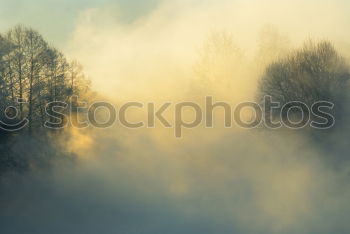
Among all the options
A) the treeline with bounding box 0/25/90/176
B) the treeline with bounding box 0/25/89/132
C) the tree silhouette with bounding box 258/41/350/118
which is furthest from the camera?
the tree silhouette with bounding box 258/41/350/118

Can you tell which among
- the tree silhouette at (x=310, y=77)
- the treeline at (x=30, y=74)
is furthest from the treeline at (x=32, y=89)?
the tree silhouette at (x=310, y=77)

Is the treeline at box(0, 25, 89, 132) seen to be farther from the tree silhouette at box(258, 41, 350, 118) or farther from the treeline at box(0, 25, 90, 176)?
the tree silhouette at box(258, 41, 350, 118)

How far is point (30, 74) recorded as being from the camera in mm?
41219

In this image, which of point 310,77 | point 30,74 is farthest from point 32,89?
point 310,77

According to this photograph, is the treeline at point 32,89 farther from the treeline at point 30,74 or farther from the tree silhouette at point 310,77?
the tree silhouette at point 310,77

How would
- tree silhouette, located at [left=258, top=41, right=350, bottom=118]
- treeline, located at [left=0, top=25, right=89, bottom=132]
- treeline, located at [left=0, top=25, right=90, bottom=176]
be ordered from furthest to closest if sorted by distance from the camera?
1. tree silhouette, located at [left=258, top=41, right=350, bottom=118]
2. treeline, located at [left=0, top=25, right=89, bottom=132]
3. treeline, located at [left=0, top=25, right=90, bottom=176]

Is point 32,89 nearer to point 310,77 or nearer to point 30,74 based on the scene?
point 30,74

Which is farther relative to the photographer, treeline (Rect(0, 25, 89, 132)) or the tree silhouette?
the tree silhouette

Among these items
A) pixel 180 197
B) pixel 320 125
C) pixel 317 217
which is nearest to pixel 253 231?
pixel 317 217

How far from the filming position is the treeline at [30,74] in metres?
39.3

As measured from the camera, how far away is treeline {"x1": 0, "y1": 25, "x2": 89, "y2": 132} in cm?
3931

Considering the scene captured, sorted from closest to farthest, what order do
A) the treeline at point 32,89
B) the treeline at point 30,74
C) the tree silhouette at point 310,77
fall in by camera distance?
the treeline at point 32,89, the treeline at point 30,74, the tree silhouette at point 310,77

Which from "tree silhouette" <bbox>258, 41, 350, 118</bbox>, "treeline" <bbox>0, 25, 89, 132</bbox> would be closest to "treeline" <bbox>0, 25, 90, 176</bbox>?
"treeline" <bbox>0, 25, 89, 132</bbox>

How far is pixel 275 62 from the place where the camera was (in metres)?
45.2
